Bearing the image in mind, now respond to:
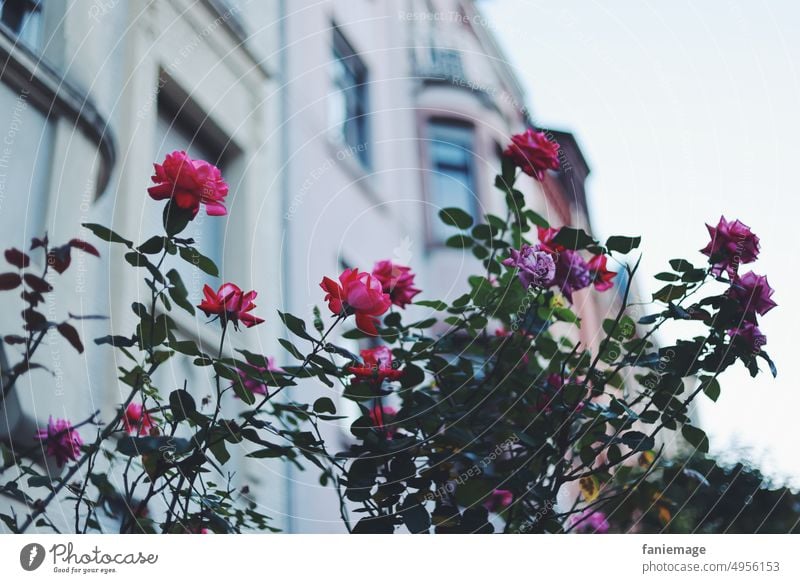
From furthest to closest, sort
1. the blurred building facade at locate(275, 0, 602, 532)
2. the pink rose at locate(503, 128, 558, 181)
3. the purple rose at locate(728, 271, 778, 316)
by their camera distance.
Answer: the blurred building facade at locate(275, 0, 602, 532) < the pink rose at locate(503, 128, 558, 181) < the purple rose at locate(728, 271, 778, 316)

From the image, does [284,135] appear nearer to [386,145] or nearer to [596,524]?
[386,145]

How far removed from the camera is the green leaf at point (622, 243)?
1593mm

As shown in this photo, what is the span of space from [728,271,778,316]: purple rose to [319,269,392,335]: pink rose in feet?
1.94

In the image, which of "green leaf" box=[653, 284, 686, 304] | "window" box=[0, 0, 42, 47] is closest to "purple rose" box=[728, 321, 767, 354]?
"green leaf" box=[653, 284, 686, 304]

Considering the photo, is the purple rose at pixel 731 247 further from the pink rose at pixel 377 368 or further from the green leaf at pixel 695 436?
the pink rose at pixel 377 368

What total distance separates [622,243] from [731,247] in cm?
18

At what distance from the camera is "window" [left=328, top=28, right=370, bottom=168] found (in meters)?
4.75

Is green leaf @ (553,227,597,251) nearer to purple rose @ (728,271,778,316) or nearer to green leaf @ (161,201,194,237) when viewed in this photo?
purple rose @ (728,271,778,316)

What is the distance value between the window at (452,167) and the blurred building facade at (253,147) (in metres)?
0.01

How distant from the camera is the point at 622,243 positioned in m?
1.60

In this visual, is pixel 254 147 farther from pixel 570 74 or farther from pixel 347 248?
pixel 570 74

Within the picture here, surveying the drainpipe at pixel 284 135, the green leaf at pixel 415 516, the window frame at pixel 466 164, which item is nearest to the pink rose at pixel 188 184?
the green leaf at pixel 415 516

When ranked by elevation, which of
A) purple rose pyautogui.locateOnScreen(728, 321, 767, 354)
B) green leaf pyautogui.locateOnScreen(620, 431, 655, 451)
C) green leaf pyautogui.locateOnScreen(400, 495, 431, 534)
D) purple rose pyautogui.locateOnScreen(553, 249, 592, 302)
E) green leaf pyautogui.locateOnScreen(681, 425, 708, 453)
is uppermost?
purple rose pyautogui.locateOnScreen(553, 249, 592, 302)

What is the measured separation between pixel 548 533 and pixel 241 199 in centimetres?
233
